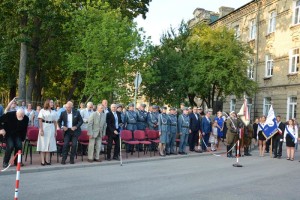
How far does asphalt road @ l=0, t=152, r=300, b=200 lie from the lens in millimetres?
8602

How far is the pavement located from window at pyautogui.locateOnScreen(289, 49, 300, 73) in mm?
16496

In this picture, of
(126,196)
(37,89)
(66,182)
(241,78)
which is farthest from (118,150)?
(37,89)

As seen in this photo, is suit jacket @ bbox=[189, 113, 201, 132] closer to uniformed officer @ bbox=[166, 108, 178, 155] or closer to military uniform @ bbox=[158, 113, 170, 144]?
uniformed officer @ bbox=[166, 108, 178, 155]

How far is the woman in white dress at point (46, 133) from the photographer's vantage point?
39.7 feet

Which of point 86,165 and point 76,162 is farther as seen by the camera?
point 76,162

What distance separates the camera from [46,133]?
1223 centimetres

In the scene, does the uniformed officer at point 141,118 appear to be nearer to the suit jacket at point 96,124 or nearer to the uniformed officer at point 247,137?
the suit jacket at point 96,124

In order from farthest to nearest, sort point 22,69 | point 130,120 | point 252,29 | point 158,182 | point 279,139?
1. point 252,29
2. point 22,69
3. point 279,139
4. point 130,120
5. point 158,182

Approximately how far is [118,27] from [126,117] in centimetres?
933

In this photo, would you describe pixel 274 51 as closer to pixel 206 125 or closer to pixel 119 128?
pixel 206 125

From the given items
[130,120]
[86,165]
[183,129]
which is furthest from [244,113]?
[86,165]

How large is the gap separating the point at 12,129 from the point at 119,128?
428 cm

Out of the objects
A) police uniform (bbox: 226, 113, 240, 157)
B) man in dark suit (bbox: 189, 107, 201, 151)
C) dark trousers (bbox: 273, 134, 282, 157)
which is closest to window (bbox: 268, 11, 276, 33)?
dark trousers (bbox: 273, 134, 282, 157)

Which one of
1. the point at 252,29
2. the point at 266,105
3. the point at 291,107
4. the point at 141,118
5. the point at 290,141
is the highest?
the point at 252,29
